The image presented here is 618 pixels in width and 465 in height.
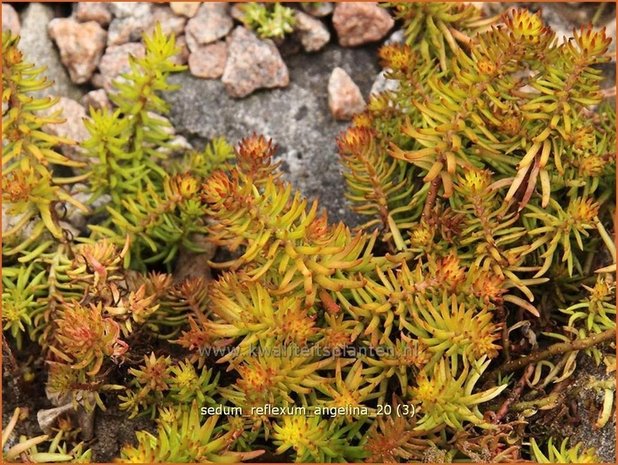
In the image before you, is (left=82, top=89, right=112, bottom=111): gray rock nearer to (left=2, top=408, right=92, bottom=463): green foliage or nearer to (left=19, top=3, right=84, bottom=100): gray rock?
(left=19, top=3, right=84, bottom=100): gray rock

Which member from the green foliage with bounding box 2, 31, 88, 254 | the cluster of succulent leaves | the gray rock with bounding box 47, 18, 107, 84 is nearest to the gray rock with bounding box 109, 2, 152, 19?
the gray rock with bounding box 47, 18, 107, 84

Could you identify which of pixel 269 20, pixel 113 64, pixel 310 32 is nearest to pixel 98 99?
pixel 113 64

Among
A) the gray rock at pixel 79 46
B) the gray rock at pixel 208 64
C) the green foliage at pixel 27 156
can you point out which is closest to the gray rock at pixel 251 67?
the gray rock at pixel 208 64

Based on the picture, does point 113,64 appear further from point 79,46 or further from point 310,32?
point 310,32

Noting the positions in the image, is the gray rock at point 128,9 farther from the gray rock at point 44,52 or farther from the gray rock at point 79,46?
the gray rock at point 44,52

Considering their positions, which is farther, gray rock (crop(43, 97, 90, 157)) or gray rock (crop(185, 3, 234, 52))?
gray rock (crop(185, 3, 234, 52))

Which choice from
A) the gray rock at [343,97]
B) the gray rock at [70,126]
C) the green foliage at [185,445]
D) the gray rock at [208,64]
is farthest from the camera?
the gray rock at [208,64]
